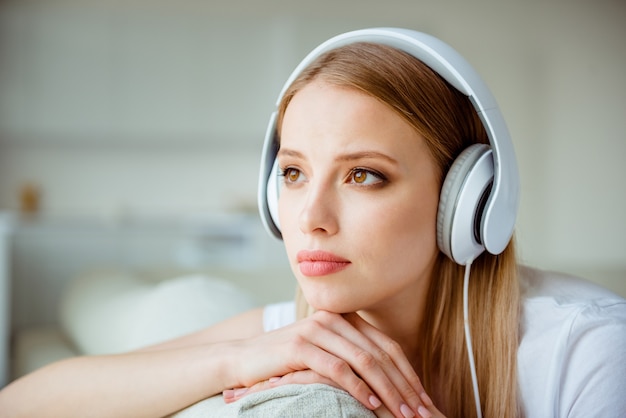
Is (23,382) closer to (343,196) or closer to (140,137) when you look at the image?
(343,196)

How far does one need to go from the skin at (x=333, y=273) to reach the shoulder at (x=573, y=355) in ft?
0.63

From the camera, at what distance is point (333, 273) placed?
1.00 meters

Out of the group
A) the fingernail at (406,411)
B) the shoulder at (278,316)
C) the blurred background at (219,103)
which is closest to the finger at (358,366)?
the fingernail at (406,411)

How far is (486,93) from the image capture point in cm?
101

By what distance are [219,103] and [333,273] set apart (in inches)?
220

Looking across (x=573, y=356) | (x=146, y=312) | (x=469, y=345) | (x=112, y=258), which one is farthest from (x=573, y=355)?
(x=112, y=258)

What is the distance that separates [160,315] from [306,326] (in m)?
0.68

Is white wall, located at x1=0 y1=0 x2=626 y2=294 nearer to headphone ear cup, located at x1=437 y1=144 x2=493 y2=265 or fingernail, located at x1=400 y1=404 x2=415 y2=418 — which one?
headphone ear cup, located at x1=437 y1=144 x2=493 y2=265

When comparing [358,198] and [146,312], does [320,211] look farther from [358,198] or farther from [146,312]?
[146,312]

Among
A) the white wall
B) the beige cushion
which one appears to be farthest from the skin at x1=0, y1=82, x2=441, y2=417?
the white wall

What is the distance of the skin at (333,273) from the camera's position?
3.13 ft

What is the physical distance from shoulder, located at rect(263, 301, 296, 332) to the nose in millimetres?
401

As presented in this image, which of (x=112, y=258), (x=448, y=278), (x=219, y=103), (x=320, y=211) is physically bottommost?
(x=112, y=258)

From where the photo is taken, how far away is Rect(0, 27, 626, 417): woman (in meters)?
0.99
